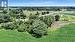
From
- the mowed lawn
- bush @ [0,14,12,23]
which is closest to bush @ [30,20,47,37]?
the mowed lawn

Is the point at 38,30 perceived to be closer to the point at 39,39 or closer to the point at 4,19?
the point at 39,39

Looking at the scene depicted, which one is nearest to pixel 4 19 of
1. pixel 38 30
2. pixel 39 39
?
pixel 38 30

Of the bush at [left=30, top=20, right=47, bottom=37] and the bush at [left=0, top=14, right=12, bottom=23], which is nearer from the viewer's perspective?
the bush at [left=30, top=20, right=47, bottom=37]

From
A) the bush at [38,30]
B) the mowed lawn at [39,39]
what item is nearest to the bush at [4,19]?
the mowed lawn at [39,39]

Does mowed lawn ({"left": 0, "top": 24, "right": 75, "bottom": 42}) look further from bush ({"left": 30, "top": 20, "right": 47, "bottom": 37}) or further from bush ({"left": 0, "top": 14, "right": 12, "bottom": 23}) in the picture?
bush ({"left": 0, "top": 14, "right": 12, "bottom": 23})

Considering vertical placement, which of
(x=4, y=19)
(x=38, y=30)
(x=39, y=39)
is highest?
(x=38, y=30)

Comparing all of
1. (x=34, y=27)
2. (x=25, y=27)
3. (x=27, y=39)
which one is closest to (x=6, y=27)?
(x=25, y=27)

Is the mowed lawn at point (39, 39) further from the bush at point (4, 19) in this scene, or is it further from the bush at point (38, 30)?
the bush at point (4, 19)

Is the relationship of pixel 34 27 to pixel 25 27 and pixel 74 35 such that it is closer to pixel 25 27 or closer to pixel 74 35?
pixel 25 27

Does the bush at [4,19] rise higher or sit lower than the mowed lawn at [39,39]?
lower

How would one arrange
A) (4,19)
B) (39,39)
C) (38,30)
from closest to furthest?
1. (39,39)
2. (38,30)
3. (4,19)

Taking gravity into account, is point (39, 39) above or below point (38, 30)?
below
